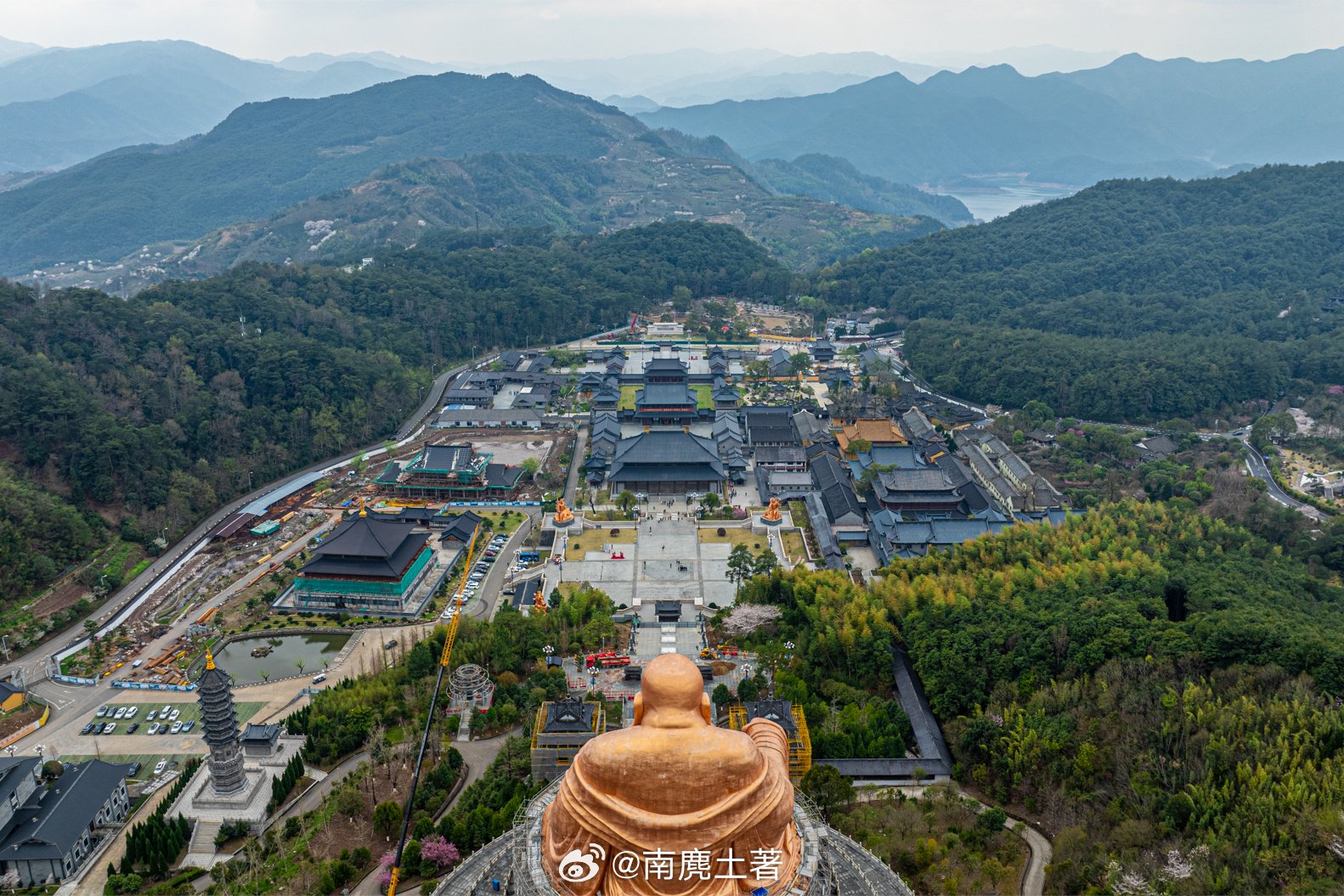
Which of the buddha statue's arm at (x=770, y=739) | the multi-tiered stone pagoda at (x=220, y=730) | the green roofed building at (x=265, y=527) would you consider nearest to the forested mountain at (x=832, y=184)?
the green roofed building at (x=265, y=527)

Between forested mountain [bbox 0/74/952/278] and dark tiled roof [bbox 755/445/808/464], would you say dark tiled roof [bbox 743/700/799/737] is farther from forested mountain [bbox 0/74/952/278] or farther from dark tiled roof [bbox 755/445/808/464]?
forested mountain [bbox 0/74/952/278]

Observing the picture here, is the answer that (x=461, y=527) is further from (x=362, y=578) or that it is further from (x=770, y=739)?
(x=770, y=739)

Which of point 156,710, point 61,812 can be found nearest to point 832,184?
point 156,710

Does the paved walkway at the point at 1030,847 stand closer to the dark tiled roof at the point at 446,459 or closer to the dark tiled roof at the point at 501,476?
the dark tiled roof at the point at 501,476

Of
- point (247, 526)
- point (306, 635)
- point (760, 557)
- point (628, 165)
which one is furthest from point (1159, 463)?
point (628, 165)

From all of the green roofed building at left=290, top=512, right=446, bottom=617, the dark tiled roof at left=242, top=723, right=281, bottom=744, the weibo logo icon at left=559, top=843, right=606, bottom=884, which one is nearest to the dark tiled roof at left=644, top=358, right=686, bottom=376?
the green roofed building at left=290, top=512, right=446, bottom=617

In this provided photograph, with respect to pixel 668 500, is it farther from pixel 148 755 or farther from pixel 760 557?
pixel 148 755

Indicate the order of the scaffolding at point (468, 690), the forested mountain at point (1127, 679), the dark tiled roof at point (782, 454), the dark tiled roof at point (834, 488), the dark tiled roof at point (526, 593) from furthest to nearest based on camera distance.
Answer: the dark tiled roof at point (782, 454) < the dark tiled roof at point (834, 488) < the dark tiled roof at point (526, 593) < the scaffolding at point (468, 690) < the forested mountain at point (1127, 679)

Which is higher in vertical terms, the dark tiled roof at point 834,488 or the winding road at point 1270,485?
the dark tiled roof at point 834,488
